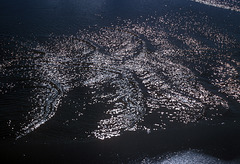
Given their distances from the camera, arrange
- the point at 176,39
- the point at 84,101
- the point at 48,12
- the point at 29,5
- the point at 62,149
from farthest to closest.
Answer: the point at 29,5 < the point at 48,12 < the point at 176,39 < the point at 84,101 < the point at 62,149

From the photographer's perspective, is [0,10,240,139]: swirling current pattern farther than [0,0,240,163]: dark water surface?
Yes

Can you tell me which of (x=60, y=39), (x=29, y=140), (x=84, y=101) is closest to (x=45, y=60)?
(x=60, y=39)

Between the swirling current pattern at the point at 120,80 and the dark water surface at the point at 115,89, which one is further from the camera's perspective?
the swirling current pattern at the point at 120,80

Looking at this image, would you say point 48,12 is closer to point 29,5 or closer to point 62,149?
point 29,5
